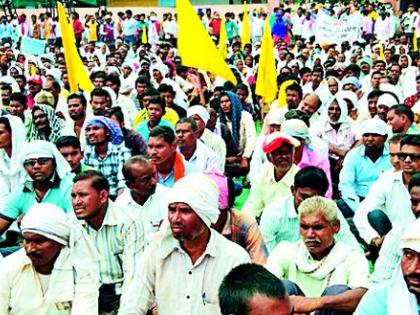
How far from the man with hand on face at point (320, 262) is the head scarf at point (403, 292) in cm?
62

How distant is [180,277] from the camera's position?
338cm

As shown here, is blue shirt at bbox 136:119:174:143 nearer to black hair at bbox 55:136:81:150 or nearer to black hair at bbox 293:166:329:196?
black hair at bbox 55:136:81:150

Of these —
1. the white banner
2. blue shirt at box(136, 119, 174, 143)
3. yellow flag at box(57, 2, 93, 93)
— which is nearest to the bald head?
blue shirt at box(136, 119, 174, 143)

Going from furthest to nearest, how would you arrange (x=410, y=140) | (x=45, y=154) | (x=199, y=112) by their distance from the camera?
(x=199, y=112) < (x=45, y=154) < (x=410, y=140)

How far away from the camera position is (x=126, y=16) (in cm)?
2312

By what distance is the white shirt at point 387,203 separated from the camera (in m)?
5.10

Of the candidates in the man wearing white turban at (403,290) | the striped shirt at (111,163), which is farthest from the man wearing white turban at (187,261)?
the striped shirt at (111,163)

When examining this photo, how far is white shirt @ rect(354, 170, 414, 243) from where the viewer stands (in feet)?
16.7

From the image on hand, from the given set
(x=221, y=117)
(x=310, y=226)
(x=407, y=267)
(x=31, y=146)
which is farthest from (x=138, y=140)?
(x=407, y=267)

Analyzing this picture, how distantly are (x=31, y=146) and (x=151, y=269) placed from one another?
2.03m

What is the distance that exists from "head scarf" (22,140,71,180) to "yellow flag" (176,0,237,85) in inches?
133

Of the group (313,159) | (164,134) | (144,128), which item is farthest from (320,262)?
(144,128)

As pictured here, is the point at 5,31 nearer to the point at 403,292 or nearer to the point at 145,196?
the point at 145,196

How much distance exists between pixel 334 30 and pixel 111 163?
12.5 m
